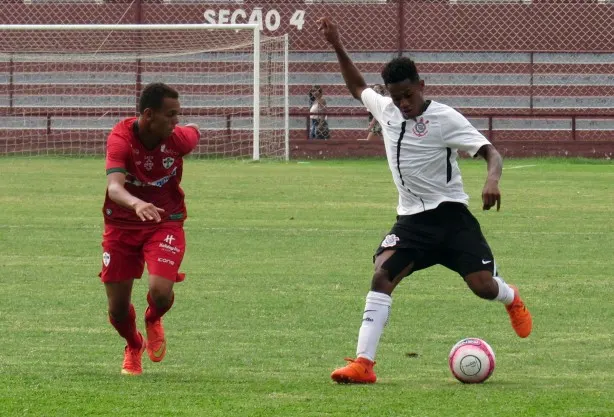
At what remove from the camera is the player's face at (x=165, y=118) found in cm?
745

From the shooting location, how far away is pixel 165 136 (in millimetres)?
7527

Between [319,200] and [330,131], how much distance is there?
496 inches

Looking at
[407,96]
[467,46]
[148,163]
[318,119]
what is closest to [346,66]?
[407,96]

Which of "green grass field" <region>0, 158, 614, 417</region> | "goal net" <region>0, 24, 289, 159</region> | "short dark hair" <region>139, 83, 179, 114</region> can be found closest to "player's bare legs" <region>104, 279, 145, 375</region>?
"green grass field" <region>0, 158, 614, 417</region>

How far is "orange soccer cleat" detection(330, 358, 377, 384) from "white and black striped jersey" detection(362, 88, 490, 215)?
38.8 inches

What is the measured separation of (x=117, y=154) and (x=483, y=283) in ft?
7.18

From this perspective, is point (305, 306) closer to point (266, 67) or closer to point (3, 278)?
point (3, 278)

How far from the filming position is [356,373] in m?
6.95

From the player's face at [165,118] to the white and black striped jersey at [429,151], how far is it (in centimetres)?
124

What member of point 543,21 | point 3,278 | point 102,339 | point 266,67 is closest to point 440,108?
point 102,339

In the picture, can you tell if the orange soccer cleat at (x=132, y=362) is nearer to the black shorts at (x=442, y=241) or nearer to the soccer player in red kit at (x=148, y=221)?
the soccer player in red kit at (x=148, y=221)

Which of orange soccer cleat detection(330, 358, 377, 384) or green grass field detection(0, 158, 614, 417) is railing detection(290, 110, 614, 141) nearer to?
green grass field detection(0, 158, 614, 417)

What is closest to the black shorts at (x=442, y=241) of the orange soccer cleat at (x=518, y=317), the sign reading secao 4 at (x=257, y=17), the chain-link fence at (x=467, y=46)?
the orange soccer cleat at (x=518, y=317)

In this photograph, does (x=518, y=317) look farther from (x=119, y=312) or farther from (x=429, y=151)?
(x=119, y=312)
